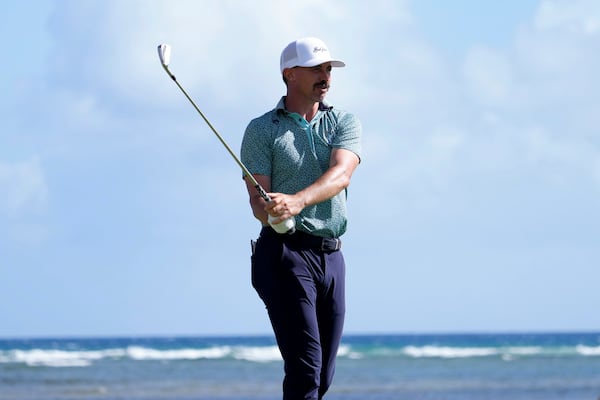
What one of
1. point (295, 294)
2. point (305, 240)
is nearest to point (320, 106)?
point (305, 240)

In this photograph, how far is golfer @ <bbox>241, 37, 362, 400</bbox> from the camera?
4398mm

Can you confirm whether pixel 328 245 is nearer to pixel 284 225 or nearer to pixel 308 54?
pixel 284 225

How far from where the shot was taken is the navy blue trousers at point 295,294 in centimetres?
439

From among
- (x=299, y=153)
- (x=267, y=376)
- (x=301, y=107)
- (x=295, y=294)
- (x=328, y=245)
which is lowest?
(x=267, y=376)

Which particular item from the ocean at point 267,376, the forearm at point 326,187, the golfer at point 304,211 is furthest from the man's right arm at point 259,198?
the ocean at point 267,376

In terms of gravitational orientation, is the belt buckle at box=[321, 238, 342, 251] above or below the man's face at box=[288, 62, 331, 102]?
below

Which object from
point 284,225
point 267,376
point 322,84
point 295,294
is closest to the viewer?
point 284,225

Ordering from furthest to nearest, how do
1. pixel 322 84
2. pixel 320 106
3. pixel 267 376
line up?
pixel 267 376, pixel 320 106, pixel 322 84

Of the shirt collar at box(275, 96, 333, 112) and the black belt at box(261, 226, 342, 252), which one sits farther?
the shirt collar at box(275, 96, 333, 112)

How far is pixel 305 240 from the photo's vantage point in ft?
14.6

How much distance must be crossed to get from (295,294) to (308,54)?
91cm

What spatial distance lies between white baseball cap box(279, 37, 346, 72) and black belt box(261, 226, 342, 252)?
0.64m

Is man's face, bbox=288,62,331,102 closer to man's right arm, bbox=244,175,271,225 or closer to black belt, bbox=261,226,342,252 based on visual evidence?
man's right arm, bbox=244,175,271,225

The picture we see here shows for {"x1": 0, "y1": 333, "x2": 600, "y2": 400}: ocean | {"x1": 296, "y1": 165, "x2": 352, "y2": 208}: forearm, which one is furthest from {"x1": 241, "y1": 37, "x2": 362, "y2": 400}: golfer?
{"x1": 0, "y1": 333, "x2": 600, "y2": 400}: ocean
